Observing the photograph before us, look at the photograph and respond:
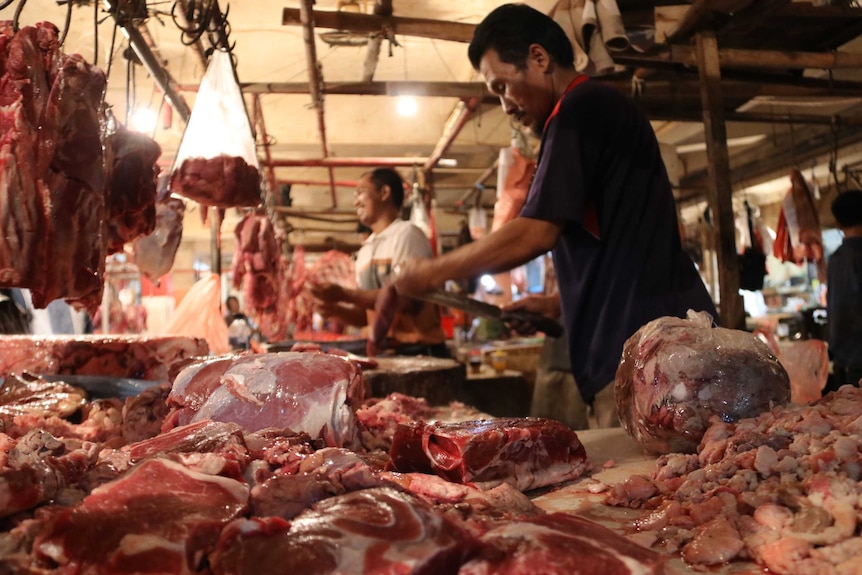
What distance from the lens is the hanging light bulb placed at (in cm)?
887

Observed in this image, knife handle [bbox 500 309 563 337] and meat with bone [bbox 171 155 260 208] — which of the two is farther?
knife handle [bbox 500 309 563 337]

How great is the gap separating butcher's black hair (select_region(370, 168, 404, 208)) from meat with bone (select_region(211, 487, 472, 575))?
222 inches

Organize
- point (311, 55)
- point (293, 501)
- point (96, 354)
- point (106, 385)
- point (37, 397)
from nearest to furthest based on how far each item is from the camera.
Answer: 1. point (293, 501)
2. point (37, 397)
3. point (106, 385)
4. point (96, 354)
5. point (311, 55)

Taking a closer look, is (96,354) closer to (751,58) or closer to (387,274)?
(387,274)

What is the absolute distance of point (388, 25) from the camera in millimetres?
4758

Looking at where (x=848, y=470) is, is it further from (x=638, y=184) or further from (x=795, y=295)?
(x=795, y=295)

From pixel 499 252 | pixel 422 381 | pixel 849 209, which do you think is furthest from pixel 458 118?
pixel 849 209

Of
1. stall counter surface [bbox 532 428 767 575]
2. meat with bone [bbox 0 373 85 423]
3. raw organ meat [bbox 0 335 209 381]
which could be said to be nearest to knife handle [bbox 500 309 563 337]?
stall counter surface [bbox 532 428 767 575]

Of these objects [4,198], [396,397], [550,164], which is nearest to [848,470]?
[550,164]

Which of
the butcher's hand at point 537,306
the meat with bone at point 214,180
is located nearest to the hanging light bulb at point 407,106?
the butcher's hand at point 537,306

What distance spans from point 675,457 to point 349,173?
11466mm

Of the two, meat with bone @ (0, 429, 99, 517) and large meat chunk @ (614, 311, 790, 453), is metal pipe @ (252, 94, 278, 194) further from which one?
large meat chunk @ (614, 311, 790, 453)

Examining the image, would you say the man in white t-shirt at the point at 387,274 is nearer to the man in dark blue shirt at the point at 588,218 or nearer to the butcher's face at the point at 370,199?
the butcher's face at the point at 370,199

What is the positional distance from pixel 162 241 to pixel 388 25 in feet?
8.39
